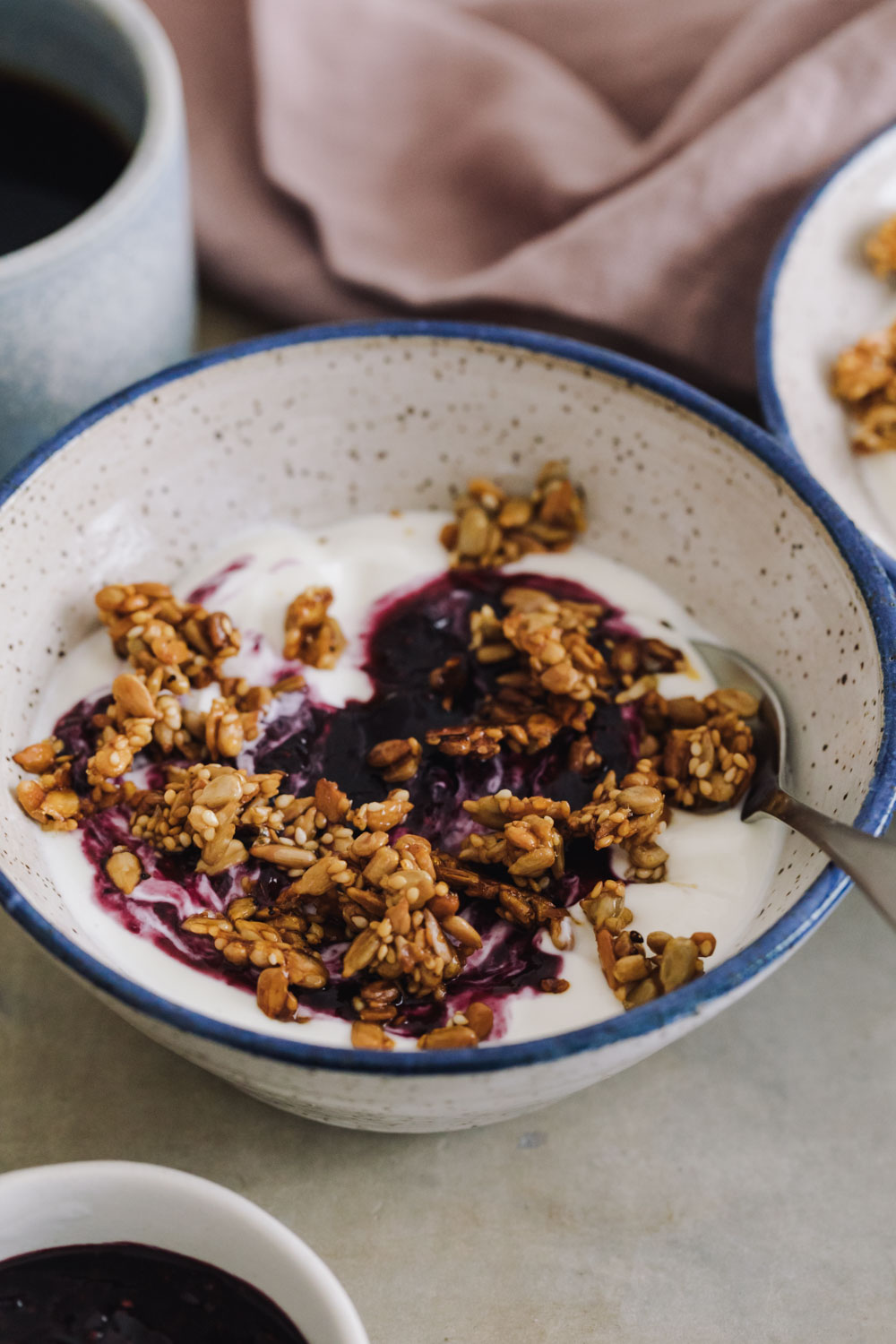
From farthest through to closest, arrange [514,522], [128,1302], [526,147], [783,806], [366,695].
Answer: [526,147]
[514,522]
[366,695]
[783,806]
[128,1302]

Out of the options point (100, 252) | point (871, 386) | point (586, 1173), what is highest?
point (871, 386)

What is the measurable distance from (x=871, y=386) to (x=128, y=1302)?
41.0 inches

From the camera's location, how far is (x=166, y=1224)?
32.4 inches

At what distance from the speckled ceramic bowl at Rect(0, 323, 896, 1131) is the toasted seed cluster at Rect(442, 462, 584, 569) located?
0.03 m

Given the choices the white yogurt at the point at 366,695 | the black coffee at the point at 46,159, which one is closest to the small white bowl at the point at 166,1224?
the white yogurt at the point at 366,695

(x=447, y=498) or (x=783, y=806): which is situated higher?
(x=783, y=806)

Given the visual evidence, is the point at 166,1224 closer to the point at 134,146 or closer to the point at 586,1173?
the point at 586,1173

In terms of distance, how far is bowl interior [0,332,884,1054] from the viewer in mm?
1044

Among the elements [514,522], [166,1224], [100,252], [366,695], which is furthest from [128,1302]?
[100,252]

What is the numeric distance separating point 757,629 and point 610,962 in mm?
364

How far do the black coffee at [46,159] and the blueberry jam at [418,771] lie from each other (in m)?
0.50

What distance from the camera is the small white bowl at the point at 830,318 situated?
1232 millimetres

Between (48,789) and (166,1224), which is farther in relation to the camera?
(48,789)

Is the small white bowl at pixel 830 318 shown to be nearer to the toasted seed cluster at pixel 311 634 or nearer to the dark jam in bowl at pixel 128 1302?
the toasted seed cluster at pixel 311 634
